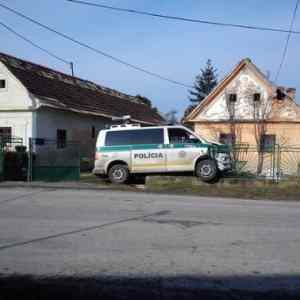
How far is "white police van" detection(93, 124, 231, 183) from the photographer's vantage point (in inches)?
769

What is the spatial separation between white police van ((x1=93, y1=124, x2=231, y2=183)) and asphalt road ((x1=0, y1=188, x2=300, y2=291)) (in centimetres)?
465

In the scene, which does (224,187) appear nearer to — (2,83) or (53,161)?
(53,161)

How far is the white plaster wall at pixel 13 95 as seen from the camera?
83.7 feet

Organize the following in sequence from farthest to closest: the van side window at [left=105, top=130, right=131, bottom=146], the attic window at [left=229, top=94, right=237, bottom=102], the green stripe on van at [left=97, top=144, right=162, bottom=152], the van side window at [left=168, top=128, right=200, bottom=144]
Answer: the attic window at [left=229, top=94, right=237, bottom=102] → the van side window at [left=105, top=130, right=131, bottom=146] → the green stripe on van at [left=97, top=144, right=162, bottom=152] → the van side window at [left=168, top=128, right=200, bottom=144]

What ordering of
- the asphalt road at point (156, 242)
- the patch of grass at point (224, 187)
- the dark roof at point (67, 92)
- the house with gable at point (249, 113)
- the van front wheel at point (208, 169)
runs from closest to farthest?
the asphalt road at point (156, 242) → the patch of grass at point (224, 187) → the van front wheel at point (208, 169) → the dark roof at point (67, 92) → the house with gable at point (249, 113)

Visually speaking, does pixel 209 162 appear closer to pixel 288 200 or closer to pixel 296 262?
pixel 288 200

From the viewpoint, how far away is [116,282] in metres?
6.38

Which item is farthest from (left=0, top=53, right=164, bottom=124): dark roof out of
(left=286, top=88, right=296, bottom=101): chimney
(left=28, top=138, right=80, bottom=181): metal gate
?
(left=286, top=88, right=296, bottom=101): chimney

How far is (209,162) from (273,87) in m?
11.6

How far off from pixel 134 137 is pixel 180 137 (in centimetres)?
179

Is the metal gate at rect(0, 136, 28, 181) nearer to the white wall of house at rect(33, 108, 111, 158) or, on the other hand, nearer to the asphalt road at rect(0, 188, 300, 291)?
the white wall of house at rect(33, 108, 111, 158)

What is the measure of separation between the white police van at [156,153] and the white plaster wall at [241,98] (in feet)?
33.8

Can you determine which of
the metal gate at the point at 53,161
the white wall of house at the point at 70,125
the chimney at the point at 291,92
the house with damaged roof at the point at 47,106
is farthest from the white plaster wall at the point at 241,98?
the metal gate at the point at 53,161

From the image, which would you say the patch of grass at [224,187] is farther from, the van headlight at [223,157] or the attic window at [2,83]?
the attic window at [2,83]
